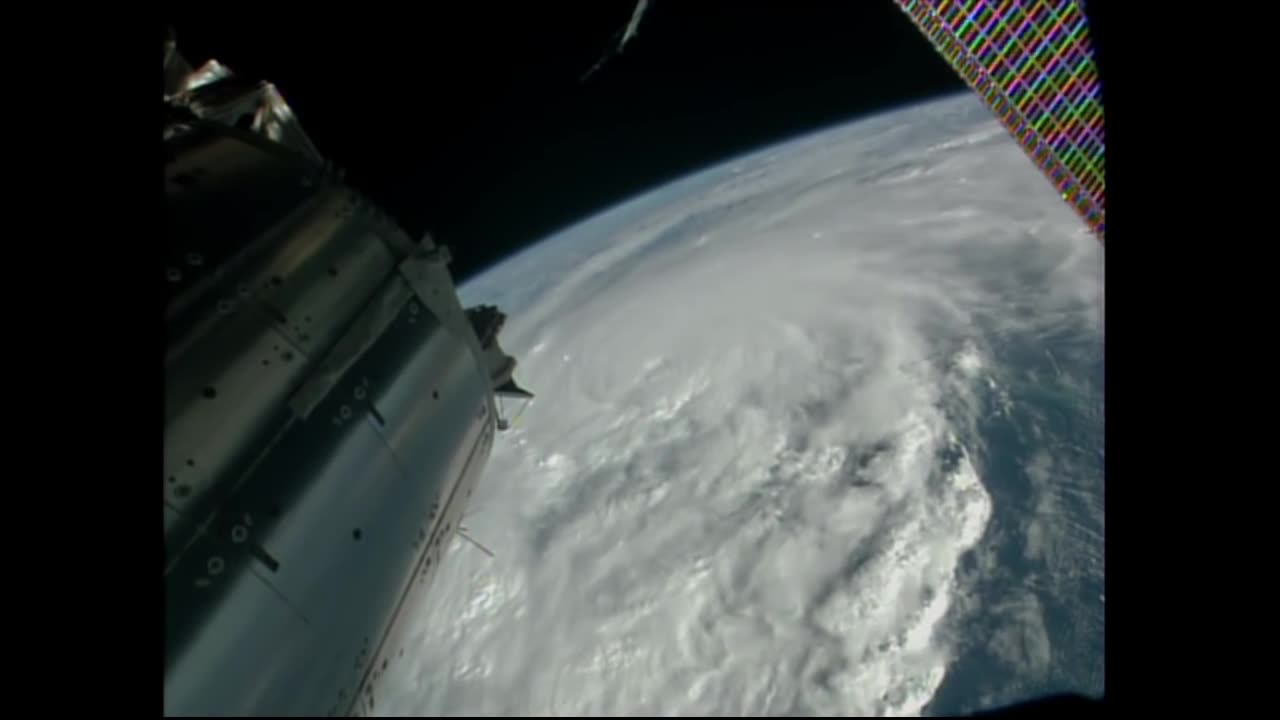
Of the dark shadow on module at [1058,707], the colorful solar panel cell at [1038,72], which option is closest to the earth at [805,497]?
the dark shadow on module at [1058,707]

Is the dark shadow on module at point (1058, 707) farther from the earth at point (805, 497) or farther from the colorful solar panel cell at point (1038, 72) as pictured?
the earth at point (805, 497)

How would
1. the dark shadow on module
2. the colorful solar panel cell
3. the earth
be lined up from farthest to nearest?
1. the earth
2. the colorful solar panel cell
3. the dark shadow on module

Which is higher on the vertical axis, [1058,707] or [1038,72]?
[1038,72]

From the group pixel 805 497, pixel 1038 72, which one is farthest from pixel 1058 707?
pixel 805 497

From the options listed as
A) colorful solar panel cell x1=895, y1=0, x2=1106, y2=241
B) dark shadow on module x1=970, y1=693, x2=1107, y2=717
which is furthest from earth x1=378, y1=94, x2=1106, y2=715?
colorful solar panel cell x1=895, y1=0, x2=1106, y2=241

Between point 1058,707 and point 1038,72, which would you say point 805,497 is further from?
point 1038,72

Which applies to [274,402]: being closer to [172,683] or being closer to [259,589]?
[259,589]

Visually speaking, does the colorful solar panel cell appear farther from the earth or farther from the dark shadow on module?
the earth
